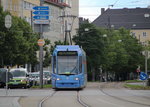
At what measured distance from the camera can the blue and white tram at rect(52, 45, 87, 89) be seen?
35.8 meters

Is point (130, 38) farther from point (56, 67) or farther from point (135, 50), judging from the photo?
point (56, 67)

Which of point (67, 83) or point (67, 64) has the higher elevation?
point (67, 64)

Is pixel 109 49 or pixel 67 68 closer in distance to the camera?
pixel 67 68

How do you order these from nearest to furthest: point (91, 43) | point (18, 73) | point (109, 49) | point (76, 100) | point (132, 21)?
point (76, 100)
point (18, 73)
point (91, 43)
point (109, 49)
point (132, 21)

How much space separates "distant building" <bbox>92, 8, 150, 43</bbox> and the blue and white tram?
11563 centimetres

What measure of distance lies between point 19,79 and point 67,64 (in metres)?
9.09

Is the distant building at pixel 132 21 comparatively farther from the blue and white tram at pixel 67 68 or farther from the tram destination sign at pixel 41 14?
the blue and white tram at pixel 67 68

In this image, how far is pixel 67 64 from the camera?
36.2 m

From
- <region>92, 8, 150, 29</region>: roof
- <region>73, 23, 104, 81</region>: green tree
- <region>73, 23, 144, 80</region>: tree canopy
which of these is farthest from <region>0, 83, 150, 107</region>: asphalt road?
<region>92, 8, 150, 29</region>: roof

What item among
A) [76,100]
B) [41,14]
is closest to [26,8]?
[41,14]

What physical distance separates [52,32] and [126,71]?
21992 mm

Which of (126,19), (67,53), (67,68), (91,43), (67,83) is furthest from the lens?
(126,19)

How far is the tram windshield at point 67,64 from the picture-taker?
3597 centimetres

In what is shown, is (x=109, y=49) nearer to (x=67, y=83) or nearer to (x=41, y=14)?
(x=41, y=14)
